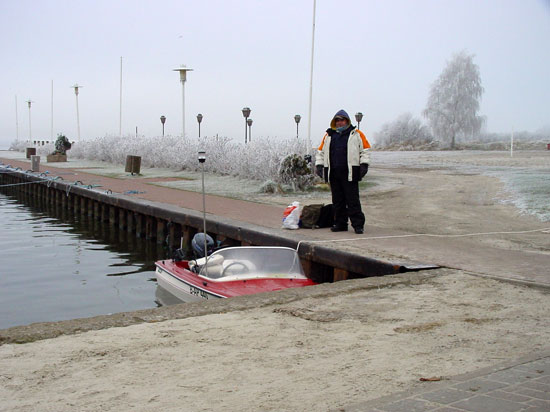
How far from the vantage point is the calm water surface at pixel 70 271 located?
12008 millimetres

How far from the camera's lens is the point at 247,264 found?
9.75 m

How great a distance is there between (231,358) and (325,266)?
5741mm

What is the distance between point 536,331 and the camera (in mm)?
6227

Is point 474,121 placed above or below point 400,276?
above

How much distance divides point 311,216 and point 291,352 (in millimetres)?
7590

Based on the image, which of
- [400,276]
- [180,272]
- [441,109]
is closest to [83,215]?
[180,272]

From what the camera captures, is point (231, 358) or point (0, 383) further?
point (231, 358)

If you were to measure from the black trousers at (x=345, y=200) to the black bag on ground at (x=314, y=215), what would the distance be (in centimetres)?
40

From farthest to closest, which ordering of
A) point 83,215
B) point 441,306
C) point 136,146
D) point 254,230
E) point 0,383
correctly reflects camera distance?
point 136,146
point 83,215
point 254,230
point 441,306
point 0,383

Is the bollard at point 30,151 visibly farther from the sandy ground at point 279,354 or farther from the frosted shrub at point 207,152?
the sandy ground at point 279,354

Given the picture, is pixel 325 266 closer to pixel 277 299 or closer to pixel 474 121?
pixel 277 299

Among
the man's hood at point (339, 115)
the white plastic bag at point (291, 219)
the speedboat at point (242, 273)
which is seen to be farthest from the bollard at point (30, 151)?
the speedboat at point (242, 273)

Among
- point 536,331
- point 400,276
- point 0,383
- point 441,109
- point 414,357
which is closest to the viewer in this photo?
point 0,383

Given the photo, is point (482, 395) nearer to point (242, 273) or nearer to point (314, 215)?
point (242, 273)
